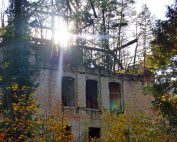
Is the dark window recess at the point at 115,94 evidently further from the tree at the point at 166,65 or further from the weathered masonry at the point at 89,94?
the tree at the point at 166,65

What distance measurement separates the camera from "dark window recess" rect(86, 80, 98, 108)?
29.5 meters

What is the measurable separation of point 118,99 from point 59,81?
5.46 meters

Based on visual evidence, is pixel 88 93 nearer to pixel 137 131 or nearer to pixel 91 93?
pixel 91 93

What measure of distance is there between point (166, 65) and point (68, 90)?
8.29m

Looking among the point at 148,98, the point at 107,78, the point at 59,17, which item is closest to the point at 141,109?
the point at 148,98

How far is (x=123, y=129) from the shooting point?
2247 centimetres

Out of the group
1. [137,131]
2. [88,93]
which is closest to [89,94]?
[88,93]

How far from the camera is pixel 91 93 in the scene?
29797mm

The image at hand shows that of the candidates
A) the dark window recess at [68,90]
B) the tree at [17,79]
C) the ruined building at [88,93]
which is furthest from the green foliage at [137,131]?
the dark window recess at [68,90]

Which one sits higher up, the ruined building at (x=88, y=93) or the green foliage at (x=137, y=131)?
the ruined building at (x=88, y=93)

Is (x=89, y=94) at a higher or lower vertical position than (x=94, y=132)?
higher

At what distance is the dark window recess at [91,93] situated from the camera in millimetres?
29500

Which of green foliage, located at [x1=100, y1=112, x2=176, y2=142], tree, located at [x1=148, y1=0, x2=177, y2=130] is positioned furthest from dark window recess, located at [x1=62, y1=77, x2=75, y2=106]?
tree, located at [x1=148, y1=0, x2=177, y2=130]

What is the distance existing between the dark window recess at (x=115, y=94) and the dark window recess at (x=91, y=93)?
1.40 m
